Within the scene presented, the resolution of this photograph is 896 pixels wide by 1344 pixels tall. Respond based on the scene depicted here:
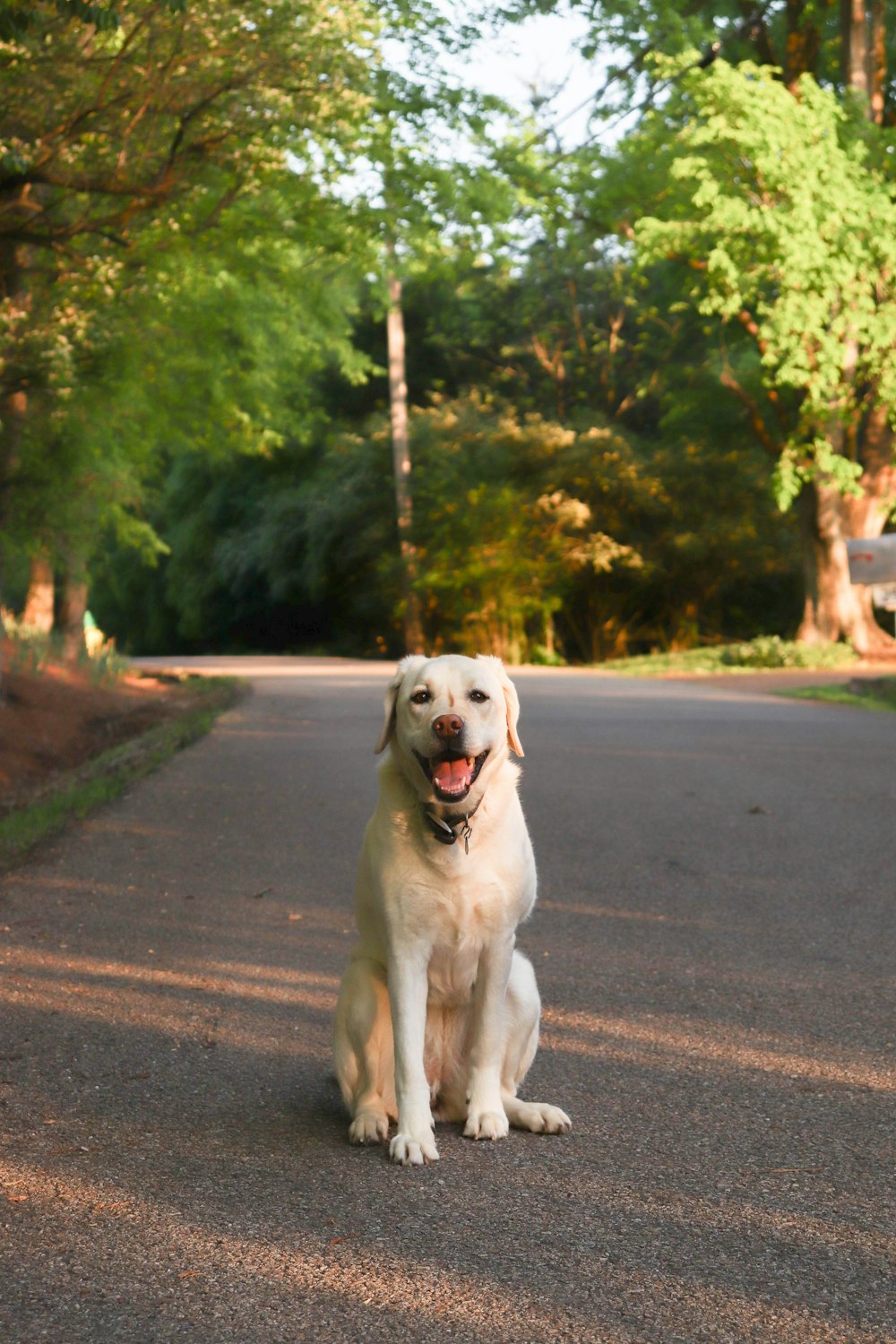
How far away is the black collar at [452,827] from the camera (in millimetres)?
4102

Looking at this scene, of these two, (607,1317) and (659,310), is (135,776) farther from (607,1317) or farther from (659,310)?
(659,310)

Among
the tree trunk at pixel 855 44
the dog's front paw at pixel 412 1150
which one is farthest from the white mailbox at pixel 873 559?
the dog's front paw at pixel 412 1150

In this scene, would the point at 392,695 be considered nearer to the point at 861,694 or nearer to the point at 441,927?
the point at 441,927

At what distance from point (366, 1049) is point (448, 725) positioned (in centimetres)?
92

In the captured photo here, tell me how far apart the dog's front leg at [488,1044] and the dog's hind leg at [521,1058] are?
77 millimetres

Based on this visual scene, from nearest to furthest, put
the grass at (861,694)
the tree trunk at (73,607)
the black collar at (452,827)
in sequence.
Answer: the black collar at (452,827), the grass at (861,694), the tree trunk at (73,607)

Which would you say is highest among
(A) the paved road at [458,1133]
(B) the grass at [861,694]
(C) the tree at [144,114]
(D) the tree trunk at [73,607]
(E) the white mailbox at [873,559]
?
(C) the tree at [144,114]

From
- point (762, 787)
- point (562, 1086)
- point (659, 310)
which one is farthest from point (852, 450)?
point (562, 1086)

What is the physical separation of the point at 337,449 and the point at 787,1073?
41.0 m

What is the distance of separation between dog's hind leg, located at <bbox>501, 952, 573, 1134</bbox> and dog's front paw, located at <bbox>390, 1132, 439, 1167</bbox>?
1.24 feet

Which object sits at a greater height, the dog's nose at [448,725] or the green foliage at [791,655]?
the dog's nose at [448,725]

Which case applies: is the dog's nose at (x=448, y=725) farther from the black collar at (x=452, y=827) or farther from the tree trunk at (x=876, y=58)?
the tree trunk at (x=876, y=58)

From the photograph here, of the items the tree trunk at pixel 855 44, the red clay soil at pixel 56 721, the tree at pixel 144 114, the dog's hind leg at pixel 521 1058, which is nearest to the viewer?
the dog's hind leg at pixel 521 1058

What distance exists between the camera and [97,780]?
40.7ft
